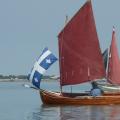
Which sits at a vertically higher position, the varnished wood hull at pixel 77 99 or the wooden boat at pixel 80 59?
the wooden boat at pixel 80 59

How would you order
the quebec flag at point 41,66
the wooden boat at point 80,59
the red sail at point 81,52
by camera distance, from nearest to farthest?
the quebec flag at point 41,66 < the wooden boat at point 80,59 < the red sail at point 81,52

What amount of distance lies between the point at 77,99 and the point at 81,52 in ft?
15.4

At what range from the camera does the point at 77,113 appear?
2196 inches

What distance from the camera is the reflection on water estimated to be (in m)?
51.8

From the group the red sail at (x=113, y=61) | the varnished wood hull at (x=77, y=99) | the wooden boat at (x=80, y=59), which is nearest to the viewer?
the varnished wood hull at (x=77, y=99)

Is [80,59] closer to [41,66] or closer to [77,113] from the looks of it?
[41,66]

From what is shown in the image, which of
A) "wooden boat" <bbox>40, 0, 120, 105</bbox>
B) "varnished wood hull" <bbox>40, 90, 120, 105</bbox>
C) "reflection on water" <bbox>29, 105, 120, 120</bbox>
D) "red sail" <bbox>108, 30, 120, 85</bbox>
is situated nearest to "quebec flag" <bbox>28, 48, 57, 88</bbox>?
"wooden boat" <bbox>40, 0, 120, 105</bbox>

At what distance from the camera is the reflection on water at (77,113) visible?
51.8 m

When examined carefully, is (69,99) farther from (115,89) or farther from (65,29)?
(115,89)

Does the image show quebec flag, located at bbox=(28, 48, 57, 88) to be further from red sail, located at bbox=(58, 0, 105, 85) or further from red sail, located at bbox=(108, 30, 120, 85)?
red sail, located at bbox=(108, 30, 120, 85)

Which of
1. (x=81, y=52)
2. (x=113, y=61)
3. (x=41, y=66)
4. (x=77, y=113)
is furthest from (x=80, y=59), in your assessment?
(x=113, y=61)

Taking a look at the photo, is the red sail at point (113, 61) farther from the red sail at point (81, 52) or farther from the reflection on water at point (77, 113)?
the reflection on water at point (77, 113)

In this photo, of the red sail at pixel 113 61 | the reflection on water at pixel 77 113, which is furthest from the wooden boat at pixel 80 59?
the red sail at pixel 113 61

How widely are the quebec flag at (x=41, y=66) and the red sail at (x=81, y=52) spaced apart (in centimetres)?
159
